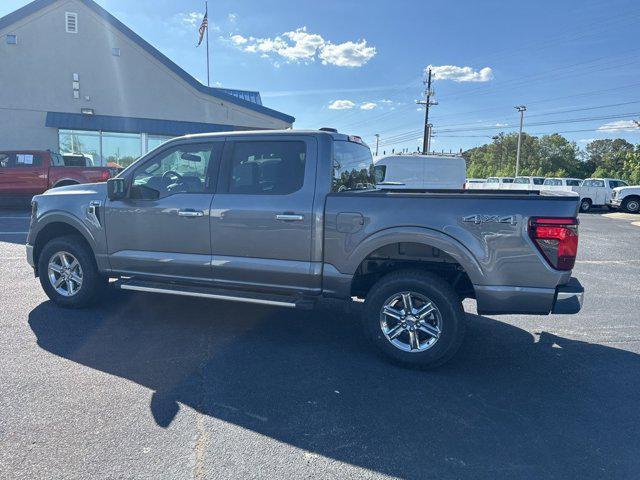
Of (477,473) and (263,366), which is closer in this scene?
(477,473)

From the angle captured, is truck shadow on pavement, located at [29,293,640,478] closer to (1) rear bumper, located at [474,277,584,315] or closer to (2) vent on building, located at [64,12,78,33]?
(1) rear bumper, located at [474,277,584,315]

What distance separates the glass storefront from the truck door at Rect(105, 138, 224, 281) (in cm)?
1680

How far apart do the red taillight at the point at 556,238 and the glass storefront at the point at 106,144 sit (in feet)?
64.5

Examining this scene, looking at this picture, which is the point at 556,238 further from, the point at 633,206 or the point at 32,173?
the point at 633,206

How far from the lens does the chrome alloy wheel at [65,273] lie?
520cm

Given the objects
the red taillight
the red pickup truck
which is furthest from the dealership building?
the red taillight

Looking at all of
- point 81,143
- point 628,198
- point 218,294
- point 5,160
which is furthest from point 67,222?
point 628,198

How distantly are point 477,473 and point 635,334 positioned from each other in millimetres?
3453

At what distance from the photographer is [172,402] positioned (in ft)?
10.7

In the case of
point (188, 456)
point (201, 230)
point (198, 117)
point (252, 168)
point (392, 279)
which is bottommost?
point (188, 456)

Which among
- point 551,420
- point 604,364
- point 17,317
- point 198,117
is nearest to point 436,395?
point 551,420

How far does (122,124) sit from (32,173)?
6.93 meters

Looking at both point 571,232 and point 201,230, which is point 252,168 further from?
point 571,232

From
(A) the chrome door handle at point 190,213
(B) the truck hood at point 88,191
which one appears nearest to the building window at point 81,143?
(B) the truck hood at point 88,191
